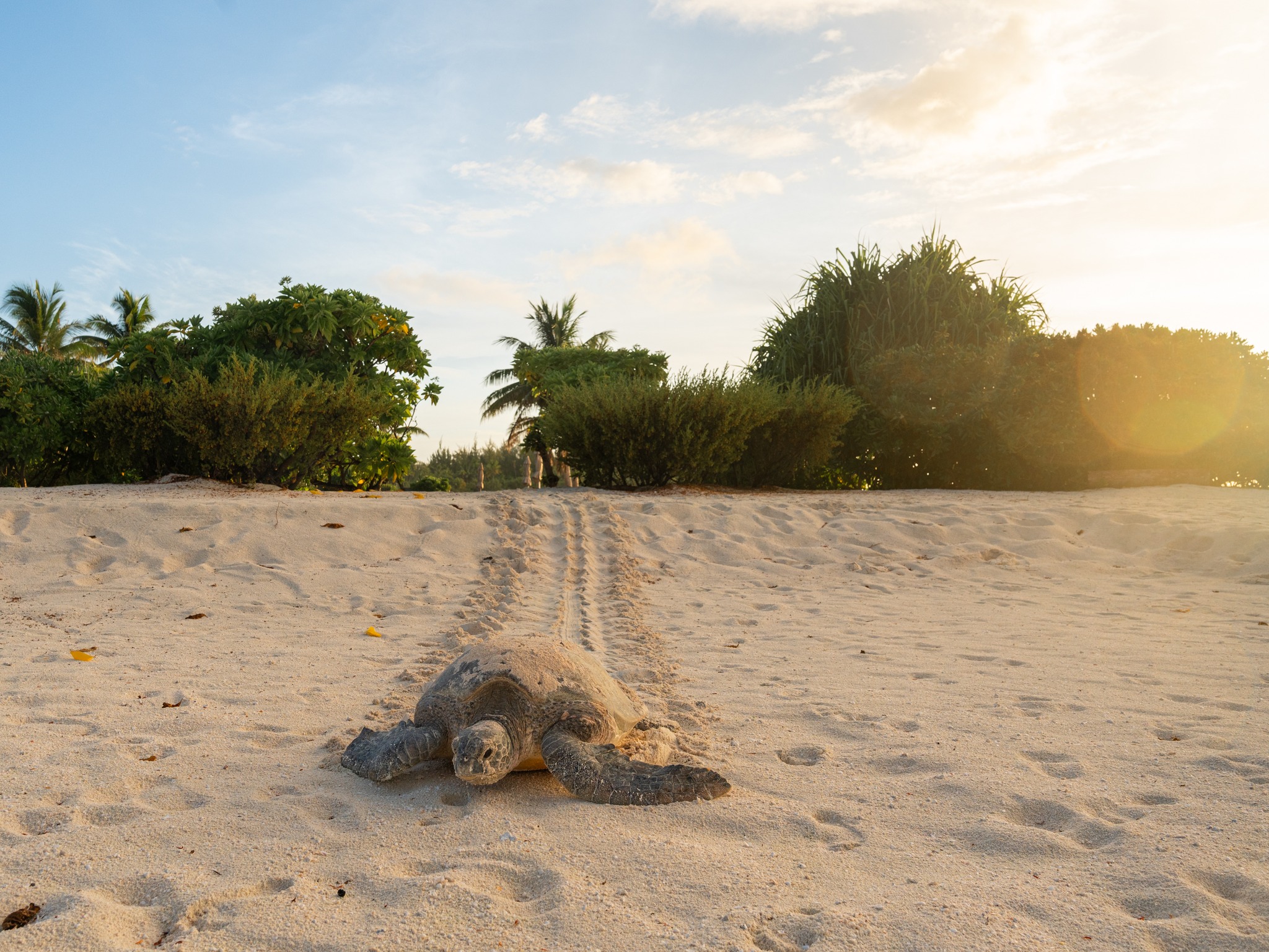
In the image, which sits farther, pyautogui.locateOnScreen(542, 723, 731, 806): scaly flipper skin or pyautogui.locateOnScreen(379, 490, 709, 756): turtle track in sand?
pyautogui.locateOnScreen(379, 490, 709, 756): turtle track in sand

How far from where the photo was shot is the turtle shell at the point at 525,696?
274 cm

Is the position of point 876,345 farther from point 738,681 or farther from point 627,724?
point 627,724

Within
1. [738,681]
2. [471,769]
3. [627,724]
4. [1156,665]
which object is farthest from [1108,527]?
[471,769]

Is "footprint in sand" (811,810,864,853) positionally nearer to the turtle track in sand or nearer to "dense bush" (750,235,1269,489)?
the turtle track in sand

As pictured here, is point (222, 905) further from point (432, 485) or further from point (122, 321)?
point (122, 321)

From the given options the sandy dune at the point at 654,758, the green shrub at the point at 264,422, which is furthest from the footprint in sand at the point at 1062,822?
the green shrub at the point at 264,422

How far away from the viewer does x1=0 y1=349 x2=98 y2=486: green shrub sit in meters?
11.2

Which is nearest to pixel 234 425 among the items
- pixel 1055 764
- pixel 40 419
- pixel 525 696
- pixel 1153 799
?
pixel 40 419

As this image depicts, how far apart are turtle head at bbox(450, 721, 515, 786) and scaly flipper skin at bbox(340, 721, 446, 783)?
197 millimetres

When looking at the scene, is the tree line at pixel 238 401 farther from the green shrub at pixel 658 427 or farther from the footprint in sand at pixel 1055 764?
the footprint in sand at pixel 1055 764

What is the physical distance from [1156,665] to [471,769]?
12.2 feet

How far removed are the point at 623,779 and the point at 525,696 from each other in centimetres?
45

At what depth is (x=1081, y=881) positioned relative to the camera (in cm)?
200

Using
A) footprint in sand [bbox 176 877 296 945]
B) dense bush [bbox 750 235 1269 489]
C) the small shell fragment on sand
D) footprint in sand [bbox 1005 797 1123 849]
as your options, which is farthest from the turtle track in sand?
dense bush [bbox 750 235 1269 489]
